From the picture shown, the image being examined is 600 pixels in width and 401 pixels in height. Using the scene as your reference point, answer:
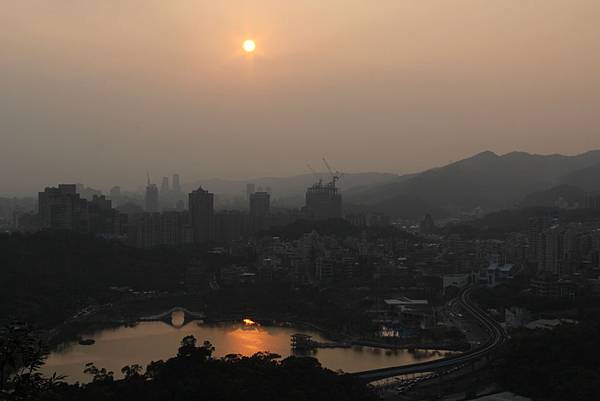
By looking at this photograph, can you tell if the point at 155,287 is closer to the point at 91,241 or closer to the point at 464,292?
the point at 91,241

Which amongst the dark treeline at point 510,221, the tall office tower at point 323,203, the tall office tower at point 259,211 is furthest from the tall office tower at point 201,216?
the dark treeline at point 510,221

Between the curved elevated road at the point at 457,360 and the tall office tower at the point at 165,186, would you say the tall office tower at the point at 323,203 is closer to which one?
the curved elevated road at the point at 457,360

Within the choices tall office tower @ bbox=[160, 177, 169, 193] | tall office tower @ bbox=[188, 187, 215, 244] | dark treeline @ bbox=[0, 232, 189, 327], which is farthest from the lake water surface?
tall office tower @ bbox=[160, 177, 169, 193]

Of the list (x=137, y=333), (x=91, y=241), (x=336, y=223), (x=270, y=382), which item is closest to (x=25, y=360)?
(x=270, y=382)

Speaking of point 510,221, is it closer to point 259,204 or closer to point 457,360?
point 259,204

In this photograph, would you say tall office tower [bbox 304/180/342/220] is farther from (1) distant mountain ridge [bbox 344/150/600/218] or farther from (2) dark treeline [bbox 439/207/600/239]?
(1) distant mountain ridge [bbox 344/150/600/218]

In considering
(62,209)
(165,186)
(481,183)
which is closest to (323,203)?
(62,209)

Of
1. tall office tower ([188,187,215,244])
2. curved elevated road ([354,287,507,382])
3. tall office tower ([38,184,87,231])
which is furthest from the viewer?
tall office tower ([188,187,215,244])
